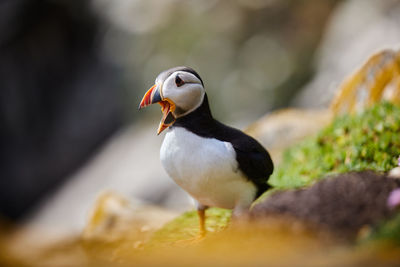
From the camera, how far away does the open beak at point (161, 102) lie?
3.06 metres

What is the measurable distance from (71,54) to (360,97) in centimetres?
1122

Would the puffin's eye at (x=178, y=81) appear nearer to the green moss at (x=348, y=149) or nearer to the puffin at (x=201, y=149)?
the puffin at (x=201, y=149)

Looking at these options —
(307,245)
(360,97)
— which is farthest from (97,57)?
(307,245)

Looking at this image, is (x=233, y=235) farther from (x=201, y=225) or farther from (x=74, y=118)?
(x=74, y=118)

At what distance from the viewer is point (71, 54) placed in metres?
15.0

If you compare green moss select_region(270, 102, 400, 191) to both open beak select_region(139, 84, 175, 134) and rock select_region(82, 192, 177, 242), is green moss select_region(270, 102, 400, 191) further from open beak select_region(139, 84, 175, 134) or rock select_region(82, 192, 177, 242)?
open beak select_region(139, 84, 175, 134)

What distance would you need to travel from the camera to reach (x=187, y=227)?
4.09m

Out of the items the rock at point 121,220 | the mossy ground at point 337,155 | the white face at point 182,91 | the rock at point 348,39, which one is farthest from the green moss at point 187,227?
the rock at point 348,39

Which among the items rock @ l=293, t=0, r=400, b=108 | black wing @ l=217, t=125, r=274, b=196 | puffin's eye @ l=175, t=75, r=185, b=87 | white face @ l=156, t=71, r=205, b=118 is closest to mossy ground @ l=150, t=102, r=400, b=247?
black wing @ l=217, t=125, r=274, b=196

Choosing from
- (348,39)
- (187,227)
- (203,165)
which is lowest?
(203,165)

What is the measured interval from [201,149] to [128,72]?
1037 centimetres

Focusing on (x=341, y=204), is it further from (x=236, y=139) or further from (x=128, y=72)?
(x=128, y=72)

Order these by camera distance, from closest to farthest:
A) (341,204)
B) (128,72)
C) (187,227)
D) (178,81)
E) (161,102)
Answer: (341,204), (178,81), (161,102), (187,227), (128,72)

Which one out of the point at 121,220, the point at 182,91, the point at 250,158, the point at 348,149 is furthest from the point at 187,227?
the point at 348,149
